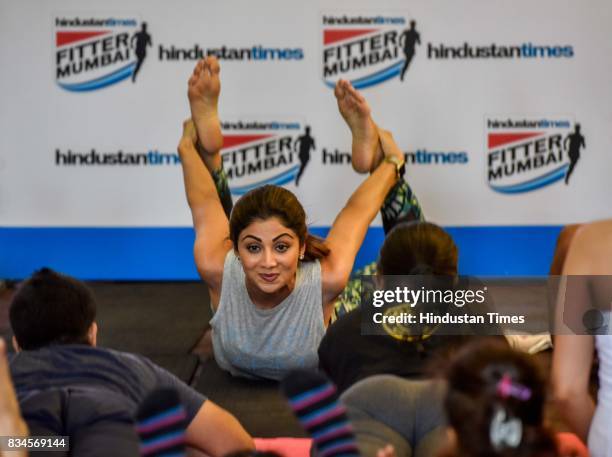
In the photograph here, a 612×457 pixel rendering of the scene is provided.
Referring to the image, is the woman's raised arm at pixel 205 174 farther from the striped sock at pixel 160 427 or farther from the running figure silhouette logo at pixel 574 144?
the running figure silhouette logo at pixel 574 144

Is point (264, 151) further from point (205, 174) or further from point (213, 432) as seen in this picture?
point (213, 432)

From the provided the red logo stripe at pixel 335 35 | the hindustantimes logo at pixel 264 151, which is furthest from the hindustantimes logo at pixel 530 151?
the hindustantimes logo at pixel 264 151

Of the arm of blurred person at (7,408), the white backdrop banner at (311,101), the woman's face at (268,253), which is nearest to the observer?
the arm of blurred person at (7,408)

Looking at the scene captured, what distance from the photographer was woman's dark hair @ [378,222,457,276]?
1.95 metres

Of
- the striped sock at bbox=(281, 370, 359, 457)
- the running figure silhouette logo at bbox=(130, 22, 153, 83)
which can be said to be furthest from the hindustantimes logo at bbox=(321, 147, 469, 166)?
the striped sock at bbox=(281, 370, 359, 457)

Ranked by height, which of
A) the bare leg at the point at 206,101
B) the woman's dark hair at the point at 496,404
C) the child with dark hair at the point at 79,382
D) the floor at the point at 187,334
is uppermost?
the bare leg at the point at 206,101

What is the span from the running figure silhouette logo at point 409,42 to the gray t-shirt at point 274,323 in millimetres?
2387

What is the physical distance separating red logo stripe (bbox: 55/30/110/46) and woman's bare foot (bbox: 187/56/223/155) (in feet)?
6.00

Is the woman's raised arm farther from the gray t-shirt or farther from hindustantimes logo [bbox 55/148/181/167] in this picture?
hindustantimes logo [bbox 55/148/181/167]

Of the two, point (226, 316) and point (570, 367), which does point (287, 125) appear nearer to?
point (226, 316)

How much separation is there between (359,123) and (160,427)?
7.62 feet

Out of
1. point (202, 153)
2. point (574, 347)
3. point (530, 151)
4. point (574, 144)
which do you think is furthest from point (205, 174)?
point (574, 144)

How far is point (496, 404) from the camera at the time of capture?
1.11 meters

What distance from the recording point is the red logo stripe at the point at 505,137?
4.92m
